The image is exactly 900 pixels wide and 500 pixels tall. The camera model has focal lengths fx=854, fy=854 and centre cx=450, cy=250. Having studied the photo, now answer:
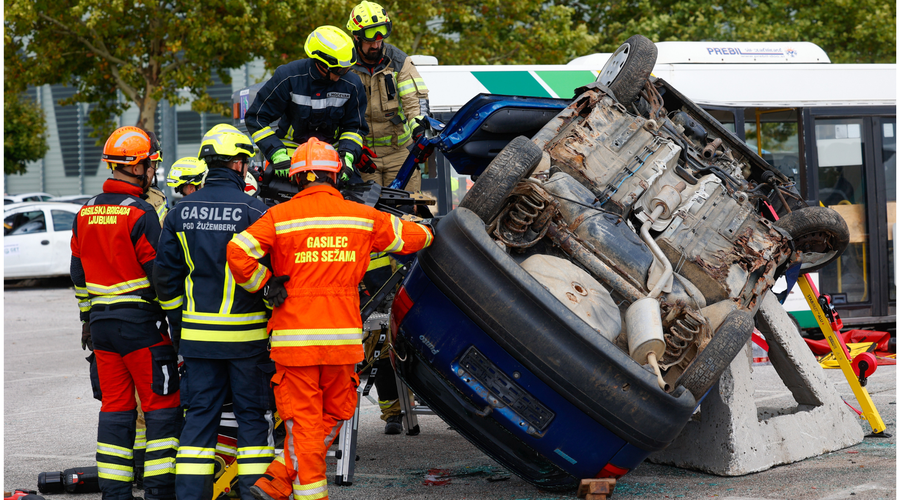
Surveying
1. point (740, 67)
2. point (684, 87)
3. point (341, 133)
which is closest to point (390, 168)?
point (341, 133)

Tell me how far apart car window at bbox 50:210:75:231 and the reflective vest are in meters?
12.1

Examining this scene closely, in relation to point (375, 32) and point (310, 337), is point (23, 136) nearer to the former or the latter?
point (375, 32)

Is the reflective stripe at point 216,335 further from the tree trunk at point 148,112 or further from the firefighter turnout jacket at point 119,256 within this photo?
the tree trunk at point 148,112

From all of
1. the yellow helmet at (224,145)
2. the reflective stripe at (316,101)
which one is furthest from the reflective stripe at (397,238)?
the reflective stripe at (316,101)

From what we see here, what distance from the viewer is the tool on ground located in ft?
18.7

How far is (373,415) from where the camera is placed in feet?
22.7

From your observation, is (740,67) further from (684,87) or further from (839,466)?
(839,466)

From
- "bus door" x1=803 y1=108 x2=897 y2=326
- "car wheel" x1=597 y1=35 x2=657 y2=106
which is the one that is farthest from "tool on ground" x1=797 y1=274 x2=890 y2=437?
"bus door" x1=803 y1=108 x2=897 y2=326

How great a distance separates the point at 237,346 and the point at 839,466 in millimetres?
3479

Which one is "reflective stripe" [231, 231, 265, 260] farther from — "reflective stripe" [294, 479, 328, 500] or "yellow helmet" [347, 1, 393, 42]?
"yellow helmet" [347, 1, 393, 42]

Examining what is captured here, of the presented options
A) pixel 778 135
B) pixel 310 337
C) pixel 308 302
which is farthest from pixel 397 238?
pixel 778 135

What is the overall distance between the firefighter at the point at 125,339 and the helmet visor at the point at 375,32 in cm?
193

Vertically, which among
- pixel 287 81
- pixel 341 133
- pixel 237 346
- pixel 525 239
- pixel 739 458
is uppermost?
pixel 287 81

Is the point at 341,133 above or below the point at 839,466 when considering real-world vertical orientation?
above
